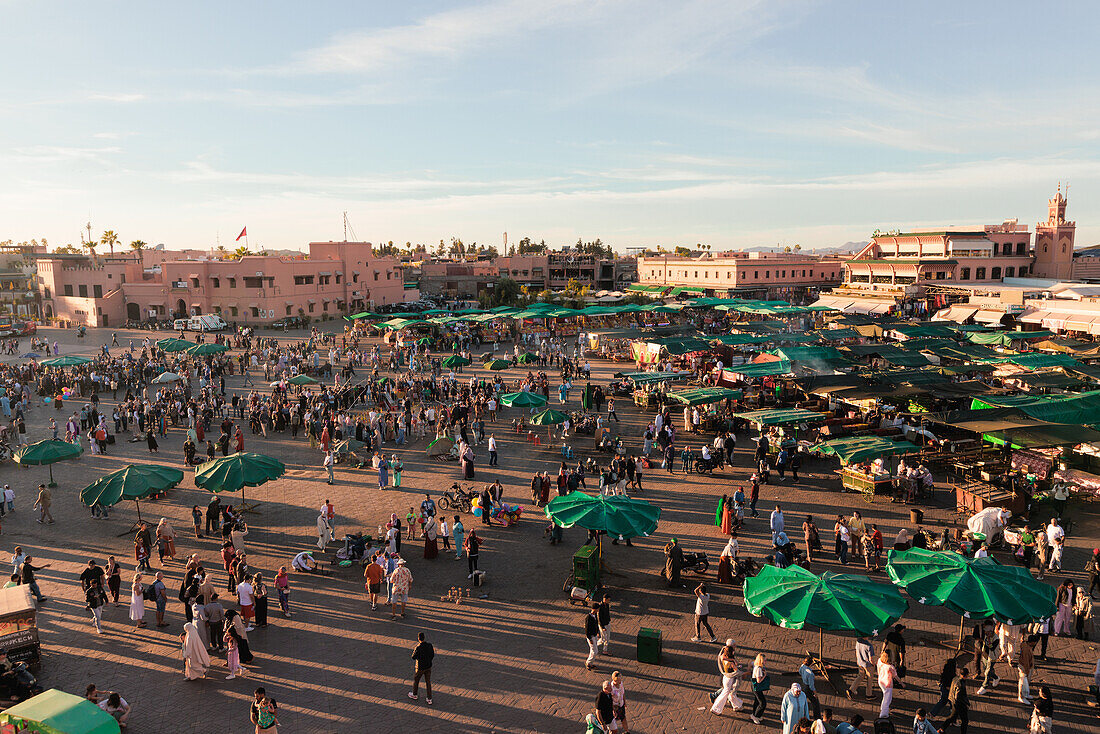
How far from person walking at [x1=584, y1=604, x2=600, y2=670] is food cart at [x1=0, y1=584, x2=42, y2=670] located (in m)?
8.43

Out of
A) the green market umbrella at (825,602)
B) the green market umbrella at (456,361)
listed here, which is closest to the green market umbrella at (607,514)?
the green market umbrella at (825,602)

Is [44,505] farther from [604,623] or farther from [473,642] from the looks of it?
[604,623]

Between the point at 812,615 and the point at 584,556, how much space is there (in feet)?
14.9

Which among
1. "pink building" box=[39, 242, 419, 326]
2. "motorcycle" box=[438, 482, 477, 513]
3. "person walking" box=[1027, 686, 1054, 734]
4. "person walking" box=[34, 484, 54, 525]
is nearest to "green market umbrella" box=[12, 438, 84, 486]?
"person walking" box=[34, 484, 54, 525]

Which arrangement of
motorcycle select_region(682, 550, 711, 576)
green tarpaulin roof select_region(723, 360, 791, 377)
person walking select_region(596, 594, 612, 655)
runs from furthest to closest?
green tarpaulin roof select_region(723, 360, 791, 377), motorcycle select_region(682, 550, 711, 576), person walking select_region(596, 594, 612, 655)

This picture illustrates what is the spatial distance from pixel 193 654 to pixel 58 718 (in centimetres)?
257

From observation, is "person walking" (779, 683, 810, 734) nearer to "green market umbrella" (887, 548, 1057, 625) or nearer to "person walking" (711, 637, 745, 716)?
"person walking" (711, 637, 745, 716)

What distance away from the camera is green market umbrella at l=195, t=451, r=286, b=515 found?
1456 cm

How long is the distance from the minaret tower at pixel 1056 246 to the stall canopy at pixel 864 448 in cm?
6113

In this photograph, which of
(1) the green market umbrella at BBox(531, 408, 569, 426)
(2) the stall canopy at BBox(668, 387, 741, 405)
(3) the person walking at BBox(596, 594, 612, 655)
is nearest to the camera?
(3) the person walking at BBox(596, 594, 612, 655)


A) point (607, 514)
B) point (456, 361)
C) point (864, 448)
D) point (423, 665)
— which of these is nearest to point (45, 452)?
point (423, 665)

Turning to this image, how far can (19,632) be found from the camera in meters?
10.1

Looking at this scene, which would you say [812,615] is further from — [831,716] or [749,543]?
[749,543]

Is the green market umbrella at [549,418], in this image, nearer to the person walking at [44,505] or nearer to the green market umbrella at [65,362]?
the person walking at [44,505]
